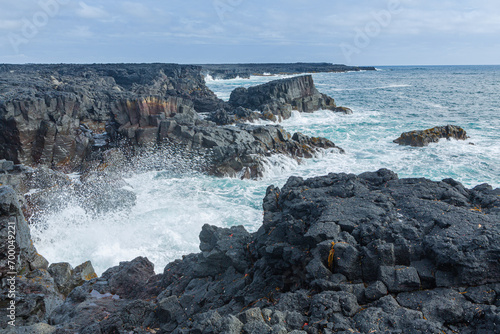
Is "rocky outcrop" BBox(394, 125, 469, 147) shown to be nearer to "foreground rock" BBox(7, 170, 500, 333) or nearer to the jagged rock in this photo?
"foreground rock" BBox(7, 170, 500, 333)

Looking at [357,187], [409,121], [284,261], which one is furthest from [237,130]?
[409,121]

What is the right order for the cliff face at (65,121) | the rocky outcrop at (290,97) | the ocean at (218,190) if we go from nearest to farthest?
the ocean at (218,190), the cliff face at (65,121), the rocky outcrop at (290,97)

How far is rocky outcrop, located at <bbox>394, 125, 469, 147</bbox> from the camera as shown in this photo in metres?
26.2

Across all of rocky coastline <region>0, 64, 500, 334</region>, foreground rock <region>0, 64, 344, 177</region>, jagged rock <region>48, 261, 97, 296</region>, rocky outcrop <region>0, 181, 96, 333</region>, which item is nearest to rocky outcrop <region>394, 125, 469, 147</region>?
foreground rock <region>0, 64, 344, 177</region>

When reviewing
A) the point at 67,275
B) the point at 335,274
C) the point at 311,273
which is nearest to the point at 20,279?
the point at 67,275

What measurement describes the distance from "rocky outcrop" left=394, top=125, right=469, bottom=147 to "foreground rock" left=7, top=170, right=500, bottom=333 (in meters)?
19.3

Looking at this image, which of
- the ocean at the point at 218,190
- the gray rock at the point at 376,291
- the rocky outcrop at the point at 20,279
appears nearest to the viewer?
the gray rock at the point at 376,291

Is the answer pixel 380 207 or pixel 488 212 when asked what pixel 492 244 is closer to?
pixel 488 212

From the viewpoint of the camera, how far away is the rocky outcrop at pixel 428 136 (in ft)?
86.0

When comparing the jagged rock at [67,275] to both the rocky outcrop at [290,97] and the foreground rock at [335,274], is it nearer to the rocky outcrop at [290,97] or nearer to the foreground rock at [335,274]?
the foreground rock at [335,274]

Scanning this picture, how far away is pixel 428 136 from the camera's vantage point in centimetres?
2648

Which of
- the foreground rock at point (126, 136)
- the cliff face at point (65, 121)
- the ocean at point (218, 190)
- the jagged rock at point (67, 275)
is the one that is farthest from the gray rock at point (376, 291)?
the cliff face at point (65, 121)

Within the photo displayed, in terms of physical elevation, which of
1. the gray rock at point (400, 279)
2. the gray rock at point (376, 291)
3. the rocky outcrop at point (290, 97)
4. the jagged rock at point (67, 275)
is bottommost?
the jagged rock at point (67, 275)

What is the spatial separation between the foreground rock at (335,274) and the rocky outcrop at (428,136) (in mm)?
19281
